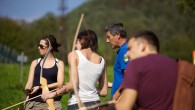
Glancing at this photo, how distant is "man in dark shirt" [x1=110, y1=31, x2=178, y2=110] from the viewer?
5152mm

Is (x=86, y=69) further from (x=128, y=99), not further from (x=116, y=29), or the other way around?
(x=128, y=99)

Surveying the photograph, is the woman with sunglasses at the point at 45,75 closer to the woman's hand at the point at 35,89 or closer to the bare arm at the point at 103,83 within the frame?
the woman's hand at the point at 35,89

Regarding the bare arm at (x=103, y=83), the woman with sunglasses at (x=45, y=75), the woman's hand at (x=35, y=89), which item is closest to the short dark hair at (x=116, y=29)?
the bare arm at (x=103, y=83)

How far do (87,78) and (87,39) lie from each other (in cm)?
48

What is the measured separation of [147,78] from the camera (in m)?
5.18

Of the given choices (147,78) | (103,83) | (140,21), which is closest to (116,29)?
(103,83)

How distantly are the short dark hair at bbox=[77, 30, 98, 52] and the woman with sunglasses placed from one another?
1.35 m

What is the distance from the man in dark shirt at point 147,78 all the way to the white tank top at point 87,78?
3.68ft

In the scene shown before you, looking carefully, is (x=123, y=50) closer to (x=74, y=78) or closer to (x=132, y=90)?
(x=74, y=78)

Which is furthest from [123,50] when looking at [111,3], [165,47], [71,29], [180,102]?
[111,3]

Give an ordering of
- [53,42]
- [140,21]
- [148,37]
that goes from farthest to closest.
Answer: [140,21]
[53,42]
[148,37]

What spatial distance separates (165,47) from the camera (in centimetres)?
9838

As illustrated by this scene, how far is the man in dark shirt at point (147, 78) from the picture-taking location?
16.9ft

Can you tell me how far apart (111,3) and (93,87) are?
527 feet
